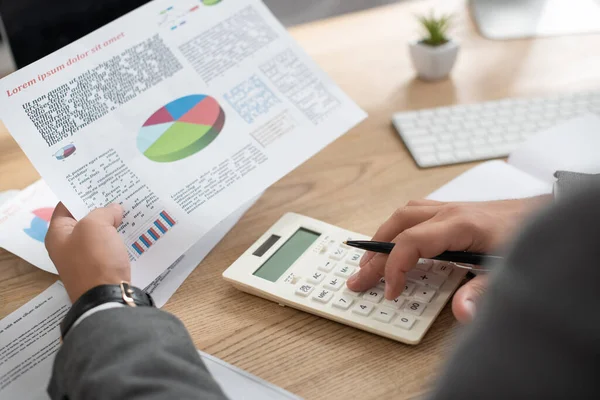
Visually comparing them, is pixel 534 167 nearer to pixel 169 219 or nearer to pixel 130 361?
pixel 169 219

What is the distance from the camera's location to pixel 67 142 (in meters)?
0.72

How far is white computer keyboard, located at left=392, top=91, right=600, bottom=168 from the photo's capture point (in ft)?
3.08

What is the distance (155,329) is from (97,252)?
134 mm

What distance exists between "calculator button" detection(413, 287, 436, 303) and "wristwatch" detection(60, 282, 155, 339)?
0.86 ft

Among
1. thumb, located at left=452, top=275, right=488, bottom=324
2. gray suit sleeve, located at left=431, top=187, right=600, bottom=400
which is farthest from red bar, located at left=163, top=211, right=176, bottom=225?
gray suit sleeve, located at left=431, top=187, right=600, bottom=400

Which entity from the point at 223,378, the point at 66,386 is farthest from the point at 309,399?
the point at 66,386

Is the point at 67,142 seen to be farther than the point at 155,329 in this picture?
Yes

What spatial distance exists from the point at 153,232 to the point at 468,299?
35 cm

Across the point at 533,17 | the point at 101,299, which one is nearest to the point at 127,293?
the point at 101,299

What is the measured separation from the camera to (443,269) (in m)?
0.67

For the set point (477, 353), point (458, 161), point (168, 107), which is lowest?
point (458, 161)

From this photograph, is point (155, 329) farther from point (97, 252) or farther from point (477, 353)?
point (477, 353)

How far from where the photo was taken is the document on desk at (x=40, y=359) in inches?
23.4

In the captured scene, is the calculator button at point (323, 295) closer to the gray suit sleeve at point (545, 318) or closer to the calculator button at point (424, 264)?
the calculator button at point (424, 264)
